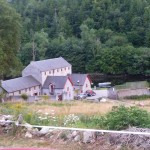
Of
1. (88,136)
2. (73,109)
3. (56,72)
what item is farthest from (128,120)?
(56,72)

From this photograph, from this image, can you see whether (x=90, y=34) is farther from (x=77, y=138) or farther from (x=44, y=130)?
(x=77, y=138)

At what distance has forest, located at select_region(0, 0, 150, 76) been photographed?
60.1m

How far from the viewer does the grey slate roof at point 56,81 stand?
40156 mm

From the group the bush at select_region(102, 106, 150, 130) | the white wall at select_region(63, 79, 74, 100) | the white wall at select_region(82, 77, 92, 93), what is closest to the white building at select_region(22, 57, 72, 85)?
the white wall at select_region(63, 79, 74, 100)

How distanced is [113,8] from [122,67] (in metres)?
15.3

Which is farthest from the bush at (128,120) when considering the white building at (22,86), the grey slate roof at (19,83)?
the grey slate roof at (19,83)

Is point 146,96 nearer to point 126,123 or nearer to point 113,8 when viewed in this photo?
point 126,123

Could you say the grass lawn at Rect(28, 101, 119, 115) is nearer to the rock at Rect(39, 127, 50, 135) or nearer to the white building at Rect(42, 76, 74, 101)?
the rock at Rect(39, 127, 50, 135)

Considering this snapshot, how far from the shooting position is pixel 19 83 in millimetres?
39719

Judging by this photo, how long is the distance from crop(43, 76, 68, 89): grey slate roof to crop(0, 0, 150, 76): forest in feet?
38.5

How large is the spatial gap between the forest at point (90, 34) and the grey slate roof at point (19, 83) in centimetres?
1095

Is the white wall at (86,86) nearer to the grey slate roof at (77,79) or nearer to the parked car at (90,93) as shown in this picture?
the grey slate roof at (77,79)

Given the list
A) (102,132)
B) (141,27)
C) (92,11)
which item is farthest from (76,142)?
(92,11)

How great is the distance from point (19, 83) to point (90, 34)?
26.1 m
